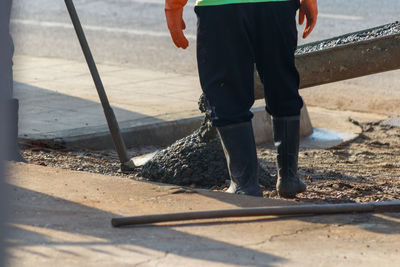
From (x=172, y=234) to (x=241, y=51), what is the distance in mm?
1102

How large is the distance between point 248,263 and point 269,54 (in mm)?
1368

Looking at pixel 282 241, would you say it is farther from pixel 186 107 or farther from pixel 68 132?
pixel 186 107

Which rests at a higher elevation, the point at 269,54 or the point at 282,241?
the point at 269,54

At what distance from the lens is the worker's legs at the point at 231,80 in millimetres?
3568

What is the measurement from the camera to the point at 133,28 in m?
11.4

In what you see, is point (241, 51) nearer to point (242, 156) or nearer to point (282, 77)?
point (282, 77)

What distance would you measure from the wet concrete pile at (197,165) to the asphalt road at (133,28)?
413cm

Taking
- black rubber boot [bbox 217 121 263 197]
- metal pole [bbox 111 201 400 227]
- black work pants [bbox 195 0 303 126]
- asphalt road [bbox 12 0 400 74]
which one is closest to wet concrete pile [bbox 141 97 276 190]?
black rubber boot [bbox 217 121 263 197]

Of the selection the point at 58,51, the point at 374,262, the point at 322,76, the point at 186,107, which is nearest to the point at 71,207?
the point at 374,262

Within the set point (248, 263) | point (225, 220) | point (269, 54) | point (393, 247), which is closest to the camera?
point (248, 263)

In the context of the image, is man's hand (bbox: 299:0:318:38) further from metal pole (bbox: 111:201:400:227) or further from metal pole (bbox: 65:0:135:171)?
metal pole (bbox: 65:0:135:171)

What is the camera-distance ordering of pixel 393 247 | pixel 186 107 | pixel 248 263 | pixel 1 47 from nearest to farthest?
pixel 1 47 → pixel 248 263 → pixel 393 247 → pixel 186 107

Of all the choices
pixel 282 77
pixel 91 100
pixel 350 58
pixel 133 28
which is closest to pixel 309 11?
pixel 282 77

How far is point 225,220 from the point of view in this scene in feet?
10.4
